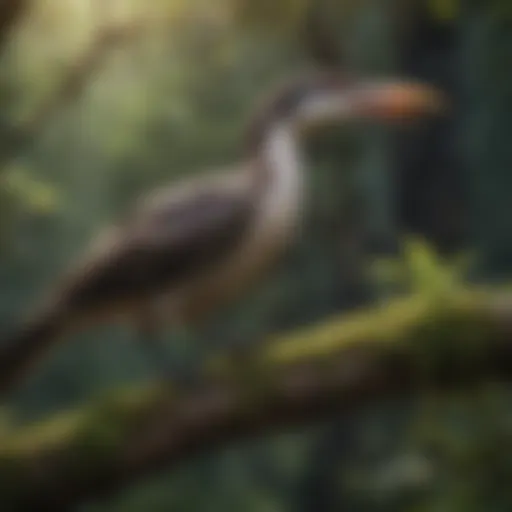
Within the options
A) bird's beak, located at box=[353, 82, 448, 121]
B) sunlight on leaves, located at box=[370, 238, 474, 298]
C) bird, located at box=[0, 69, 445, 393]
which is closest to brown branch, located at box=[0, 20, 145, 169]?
bird, located at box=[0, 69, 445, 393]

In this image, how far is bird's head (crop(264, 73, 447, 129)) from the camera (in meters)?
1.31

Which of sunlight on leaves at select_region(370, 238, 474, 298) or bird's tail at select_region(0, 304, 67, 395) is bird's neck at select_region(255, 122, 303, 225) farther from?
bird's tail at select_region(0, 304, 67, 395)

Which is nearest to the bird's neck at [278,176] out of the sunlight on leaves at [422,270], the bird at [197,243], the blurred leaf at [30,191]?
the bird at [197,243]

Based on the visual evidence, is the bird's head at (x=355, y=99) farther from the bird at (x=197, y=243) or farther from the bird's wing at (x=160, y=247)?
the bird's wing at (x=160, y=247)

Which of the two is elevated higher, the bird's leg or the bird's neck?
the bird's neck

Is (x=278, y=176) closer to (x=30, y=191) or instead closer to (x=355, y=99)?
(x=355, y=99)

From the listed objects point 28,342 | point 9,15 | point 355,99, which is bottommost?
point 28,342

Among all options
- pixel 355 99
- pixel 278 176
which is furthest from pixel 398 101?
pixel 278 176

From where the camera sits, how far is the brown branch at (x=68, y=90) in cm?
132

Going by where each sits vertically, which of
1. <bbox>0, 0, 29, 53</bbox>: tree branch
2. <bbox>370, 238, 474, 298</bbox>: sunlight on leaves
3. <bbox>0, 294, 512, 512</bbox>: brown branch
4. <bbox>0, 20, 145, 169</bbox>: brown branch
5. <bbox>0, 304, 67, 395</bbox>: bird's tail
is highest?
<bbox>0, 0, 29, 53</bbox>: tree branch

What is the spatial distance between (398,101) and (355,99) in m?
0.04

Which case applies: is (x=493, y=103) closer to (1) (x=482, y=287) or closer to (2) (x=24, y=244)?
(1) (x=482, y=287)

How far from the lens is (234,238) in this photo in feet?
4.25

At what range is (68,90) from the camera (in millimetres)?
1317
